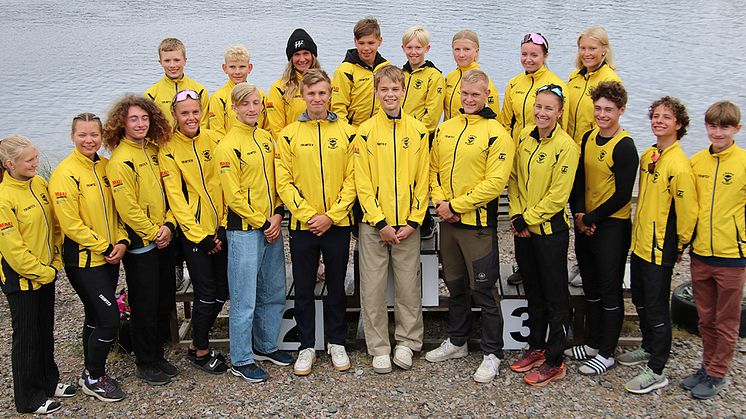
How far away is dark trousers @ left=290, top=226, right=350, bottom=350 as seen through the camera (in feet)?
14.7

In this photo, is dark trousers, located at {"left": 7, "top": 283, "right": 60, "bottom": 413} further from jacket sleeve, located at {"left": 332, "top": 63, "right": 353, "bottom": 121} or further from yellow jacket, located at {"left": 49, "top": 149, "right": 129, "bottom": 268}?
jacket sleeve, located at {"left": 332, "top": 63, "right": 353, "bottom": 121}

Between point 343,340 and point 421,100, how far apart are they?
186cm

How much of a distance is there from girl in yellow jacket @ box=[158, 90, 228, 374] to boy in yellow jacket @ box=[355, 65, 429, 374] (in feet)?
3.12

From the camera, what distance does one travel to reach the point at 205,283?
449 cm

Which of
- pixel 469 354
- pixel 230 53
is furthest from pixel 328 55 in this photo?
pixel 469 354

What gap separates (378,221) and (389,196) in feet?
0.59

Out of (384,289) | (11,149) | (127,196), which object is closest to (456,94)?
(384,289)

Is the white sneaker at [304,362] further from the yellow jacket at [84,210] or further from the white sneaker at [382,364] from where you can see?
the yellow jacket at [84,210]

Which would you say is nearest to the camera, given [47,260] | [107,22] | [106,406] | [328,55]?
[47,260]

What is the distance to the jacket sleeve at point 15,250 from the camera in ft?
12.4

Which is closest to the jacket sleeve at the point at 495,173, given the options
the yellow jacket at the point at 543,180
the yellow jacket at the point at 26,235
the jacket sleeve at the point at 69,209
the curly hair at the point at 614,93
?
the yellow jacket at the point at 543,180

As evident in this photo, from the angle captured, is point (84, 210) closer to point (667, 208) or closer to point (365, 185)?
point (365, 185)

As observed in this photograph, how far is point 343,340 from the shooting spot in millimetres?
4738

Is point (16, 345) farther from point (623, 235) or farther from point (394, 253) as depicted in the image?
point (623, 235)
